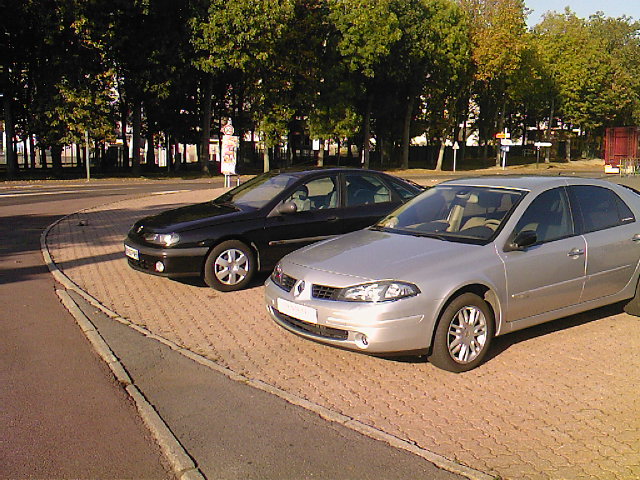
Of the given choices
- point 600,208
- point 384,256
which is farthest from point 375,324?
point 600,208

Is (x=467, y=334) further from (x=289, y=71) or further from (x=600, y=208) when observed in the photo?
(x=289, y=71)

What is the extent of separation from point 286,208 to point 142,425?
186 inches

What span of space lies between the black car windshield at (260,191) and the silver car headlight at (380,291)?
3833mm

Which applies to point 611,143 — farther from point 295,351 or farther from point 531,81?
point 295,351

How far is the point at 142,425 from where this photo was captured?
15.1 ft

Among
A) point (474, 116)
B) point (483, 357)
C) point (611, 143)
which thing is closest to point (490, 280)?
point (483, 357)

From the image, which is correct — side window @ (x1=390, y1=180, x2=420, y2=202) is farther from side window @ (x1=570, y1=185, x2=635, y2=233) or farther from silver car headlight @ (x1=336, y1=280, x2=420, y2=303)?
silver car headlight @ (x1=336, y1=280, x2=420, y2=303)

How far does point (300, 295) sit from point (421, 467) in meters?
2.22

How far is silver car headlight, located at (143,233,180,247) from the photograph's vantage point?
8500 millimetres

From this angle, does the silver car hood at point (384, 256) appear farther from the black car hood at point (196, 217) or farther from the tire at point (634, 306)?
the black car hood at point (196, 217)

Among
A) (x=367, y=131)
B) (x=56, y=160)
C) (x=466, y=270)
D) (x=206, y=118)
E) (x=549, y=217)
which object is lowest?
(x=466, y=270)

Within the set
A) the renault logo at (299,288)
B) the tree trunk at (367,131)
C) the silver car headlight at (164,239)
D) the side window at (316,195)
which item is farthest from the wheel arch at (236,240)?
the tree trunk at (367,131)

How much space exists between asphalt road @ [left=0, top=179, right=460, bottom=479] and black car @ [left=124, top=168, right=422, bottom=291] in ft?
5.91

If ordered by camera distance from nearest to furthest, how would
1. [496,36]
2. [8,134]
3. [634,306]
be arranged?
[634,306]
[8,134]
[496,36]
